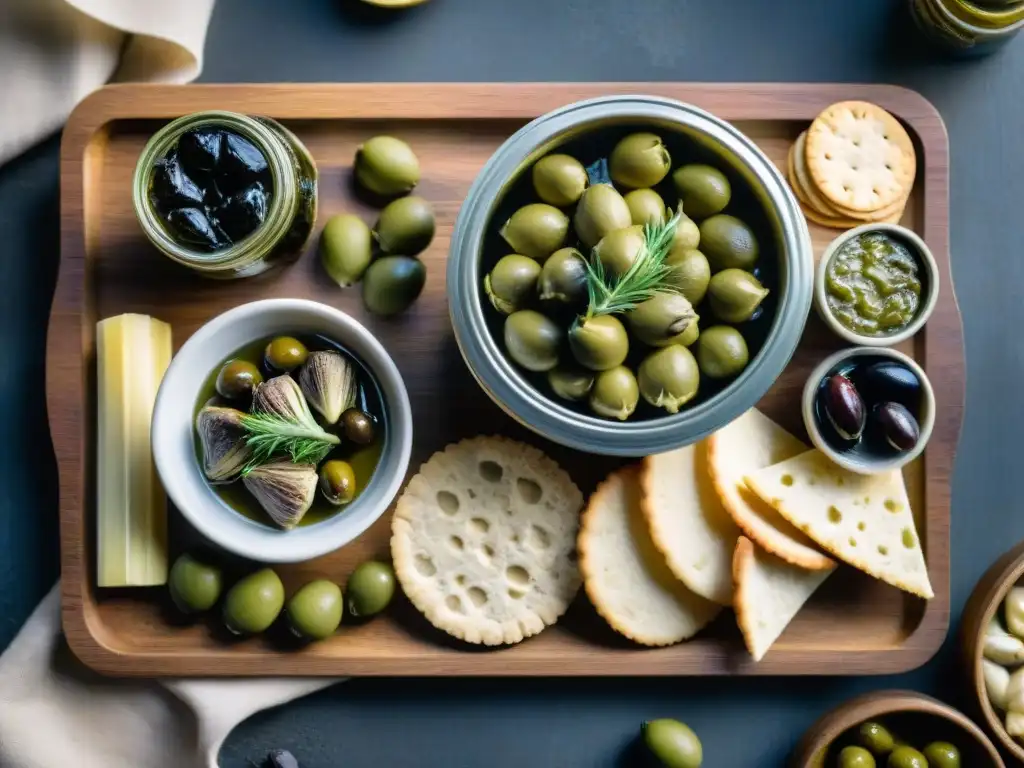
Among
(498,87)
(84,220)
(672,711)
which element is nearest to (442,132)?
(498,87)

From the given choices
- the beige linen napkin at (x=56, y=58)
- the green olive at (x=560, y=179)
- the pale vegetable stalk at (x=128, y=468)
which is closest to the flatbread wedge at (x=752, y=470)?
the green olive at (x=560, y=179)

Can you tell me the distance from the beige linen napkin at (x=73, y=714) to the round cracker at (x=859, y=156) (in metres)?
1.05

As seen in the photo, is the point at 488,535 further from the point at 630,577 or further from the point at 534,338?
the point at 534,338

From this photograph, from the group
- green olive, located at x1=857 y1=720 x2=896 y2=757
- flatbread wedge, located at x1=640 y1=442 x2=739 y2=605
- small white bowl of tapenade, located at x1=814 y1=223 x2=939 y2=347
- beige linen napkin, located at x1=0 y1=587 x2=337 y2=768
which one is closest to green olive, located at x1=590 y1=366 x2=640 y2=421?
flatbread wedge, located at x1=640 y1=442 x2=739 y2=605

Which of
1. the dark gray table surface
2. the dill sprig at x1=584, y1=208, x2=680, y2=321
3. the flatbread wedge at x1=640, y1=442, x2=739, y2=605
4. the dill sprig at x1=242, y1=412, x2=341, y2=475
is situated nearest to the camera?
the dill sprig at x1=584, y1=208, x2=680, y2=321

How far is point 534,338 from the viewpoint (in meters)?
0.94

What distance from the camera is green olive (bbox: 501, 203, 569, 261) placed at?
0.96 m

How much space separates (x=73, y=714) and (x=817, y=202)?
3.83ft

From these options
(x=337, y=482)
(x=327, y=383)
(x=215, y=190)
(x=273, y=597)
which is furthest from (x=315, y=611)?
(x=215, y=190)

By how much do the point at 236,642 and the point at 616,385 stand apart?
610mm

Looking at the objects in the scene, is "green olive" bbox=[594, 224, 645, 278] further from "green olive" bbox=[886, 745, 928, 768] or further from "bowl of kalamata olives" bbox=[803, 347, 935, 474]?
"green olive" bbox=[886, 745, 928, 768]

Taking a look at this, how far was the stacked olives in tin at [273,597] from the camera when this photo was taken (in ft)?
3.78

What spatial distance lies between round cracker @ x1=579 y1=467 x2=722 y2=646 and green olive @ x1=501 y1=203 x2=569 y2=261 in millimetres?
354

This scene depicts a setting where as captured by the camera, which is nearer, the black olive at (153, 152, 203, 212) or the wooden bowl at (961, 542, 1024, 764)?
the black olive at (153, 152, 203, 212)
